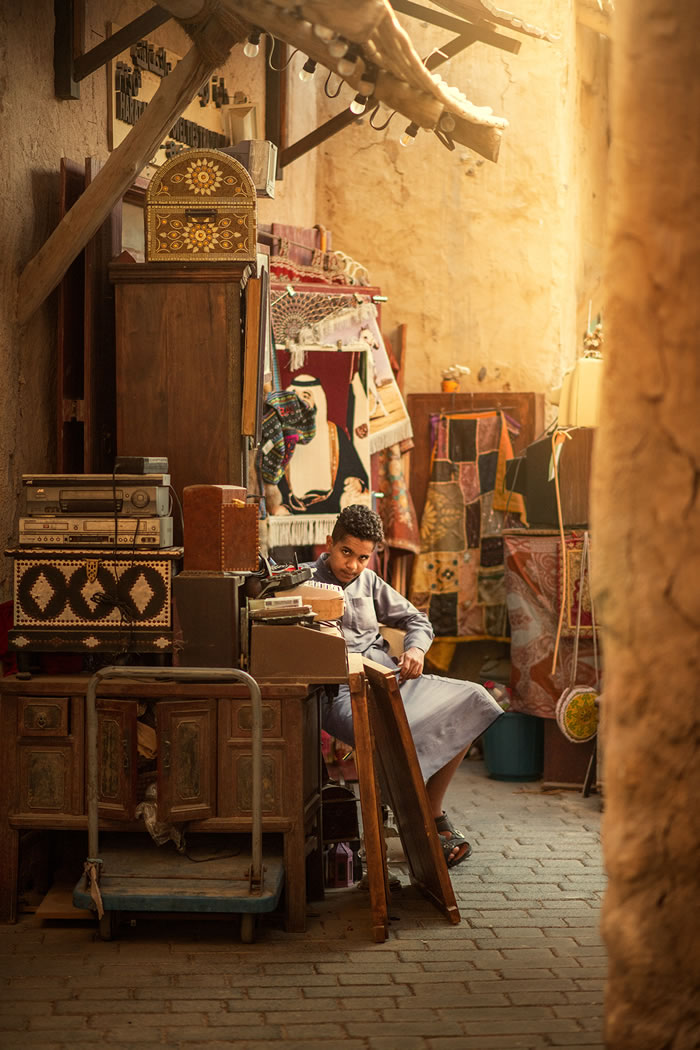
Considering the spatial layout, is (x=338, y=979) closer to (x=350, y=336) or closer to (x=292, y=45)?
(x=292, y=45)

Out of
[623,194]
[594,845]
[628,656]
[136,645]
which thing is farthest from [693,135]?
[594,845]

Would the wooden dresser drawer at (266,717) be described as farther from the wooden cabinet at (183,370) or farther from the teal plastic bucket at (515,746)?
the teal plastic bucket at (515,746)

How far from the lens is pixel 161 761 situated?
15.8ft

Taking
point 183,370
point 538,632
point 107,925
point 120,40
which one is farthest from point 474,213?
point 107,925

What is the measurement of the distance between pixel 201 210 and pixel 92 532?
1.58m

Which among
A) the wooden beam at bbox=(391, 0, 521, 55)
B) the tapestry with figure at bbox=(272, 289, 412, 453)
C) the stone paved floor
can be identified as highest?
the wooden beam at bbox=(391, 0, 521, 55)

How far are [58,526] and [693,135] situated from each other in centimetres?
313

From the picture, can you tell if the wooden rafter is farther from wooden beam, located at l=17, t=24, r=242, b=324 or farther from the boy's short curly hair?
the boy's short curly hair

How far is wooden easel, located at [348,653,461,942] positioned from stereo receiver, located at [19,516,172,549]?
3.23 feet

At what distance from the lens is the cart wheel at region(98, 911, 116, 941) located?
4.73 m

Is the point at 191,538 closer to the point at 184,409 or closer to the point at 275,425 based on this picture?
the point at 184,409

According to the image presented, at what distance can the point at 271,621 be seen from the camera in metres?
4.94

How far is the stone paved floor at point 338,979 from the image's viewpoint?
3938 mm

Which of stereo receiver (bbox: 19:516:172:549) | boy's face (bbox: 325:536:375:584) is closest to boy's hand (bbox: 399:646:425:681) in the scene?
boy's face (bbox: 325:536:375:584)
